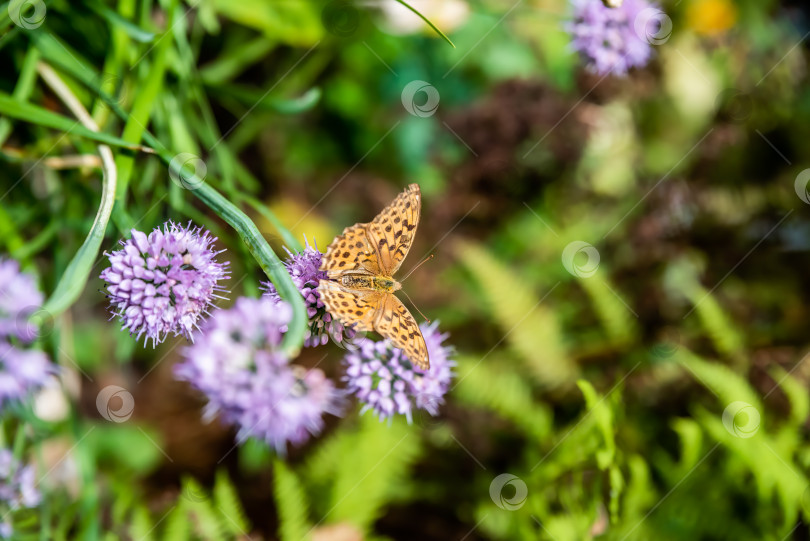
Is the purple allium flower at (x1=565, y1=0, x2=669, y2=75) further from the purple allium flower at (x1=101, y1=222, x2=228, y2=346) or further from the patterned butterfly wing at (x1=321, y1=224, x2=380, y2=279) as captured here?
the purple allium flower at (x1=101, y1=222, x2=228, y2=346)

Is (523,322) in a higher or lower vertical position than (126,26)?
higher

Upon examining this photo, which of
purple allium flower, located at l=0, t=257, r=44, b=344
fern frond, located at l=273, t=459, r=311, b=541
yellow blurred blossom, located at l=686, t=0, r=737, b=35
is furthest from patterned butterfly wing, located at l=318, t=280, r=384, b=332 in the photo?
yellow blurred blossom, located at l=686, t=0, r=737, b=35

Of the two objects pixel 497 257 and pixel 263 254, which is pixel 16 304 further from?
pixel 497 257

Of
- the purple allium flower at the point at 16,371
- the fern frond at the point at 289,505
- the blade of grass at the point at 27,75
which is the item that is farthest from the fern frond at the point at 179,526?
the blade of grass at the point at 27,75

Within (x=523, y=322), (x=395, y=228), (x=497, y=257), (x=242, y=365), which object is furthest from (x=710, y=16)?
(x=242, y=365)

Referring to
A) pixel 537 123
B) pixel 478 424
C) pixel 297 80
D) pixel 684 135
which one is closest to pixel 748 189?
pixel 684 135

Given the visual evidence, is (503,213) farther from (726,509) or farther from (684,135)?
(726,509)
